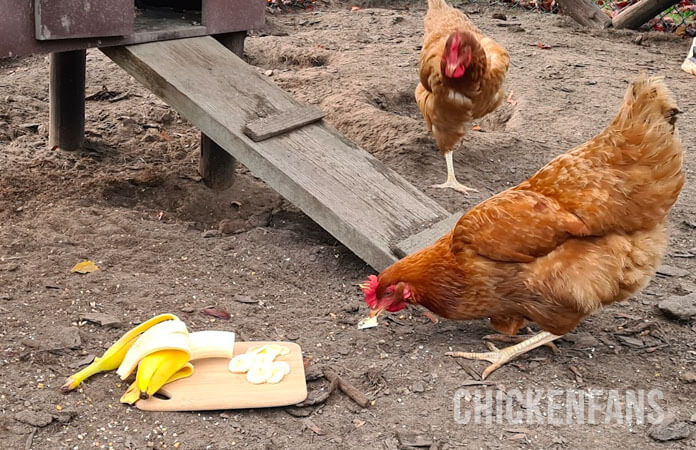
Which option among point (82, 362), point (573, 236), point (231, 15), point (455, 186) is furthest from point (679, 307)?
point (231, 15)

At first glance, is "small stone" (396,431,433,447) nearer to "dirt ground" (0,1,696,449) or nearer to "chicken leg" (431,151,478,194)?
"dirt ground" (0,1,696,449)

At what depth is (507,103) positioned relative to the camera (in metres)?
6.76

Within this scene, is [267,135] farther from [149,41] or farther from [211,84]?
[149,41]

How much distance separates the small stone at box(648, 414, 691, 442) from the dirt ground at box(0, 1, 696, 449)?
32mm

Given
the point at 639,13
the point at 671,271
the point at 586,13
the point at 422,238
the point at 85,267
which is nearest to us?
the point at 85,267

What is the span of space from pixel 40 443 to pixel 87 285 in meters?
1.10

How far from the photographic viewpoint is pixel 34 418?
101 inches

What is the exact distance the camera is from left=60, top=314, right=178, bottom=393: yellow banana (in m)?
2.75

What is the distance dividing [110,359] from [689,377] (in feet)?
7.54

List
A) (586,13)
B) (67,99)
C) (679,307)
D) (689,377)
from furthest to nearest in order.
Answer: (586,13) < (67,99) < (679,307) < (689,377)

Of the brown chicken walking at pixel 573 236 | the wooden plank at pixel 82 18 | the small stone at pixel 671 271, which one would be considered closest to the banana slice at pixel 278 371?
the brown chicken walking at pixel 573 236

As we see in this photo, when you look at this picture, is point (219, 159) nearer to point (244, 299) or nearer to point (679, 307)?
point (244, 299)


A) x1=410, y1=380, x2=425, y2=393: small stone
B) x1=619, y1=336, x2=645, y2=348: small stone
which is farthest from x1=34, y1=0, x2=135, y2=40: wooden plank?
x1=619, y1=336, x2=645, y2=348: small stone

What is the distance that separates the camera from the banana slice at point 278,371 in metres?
2.86
